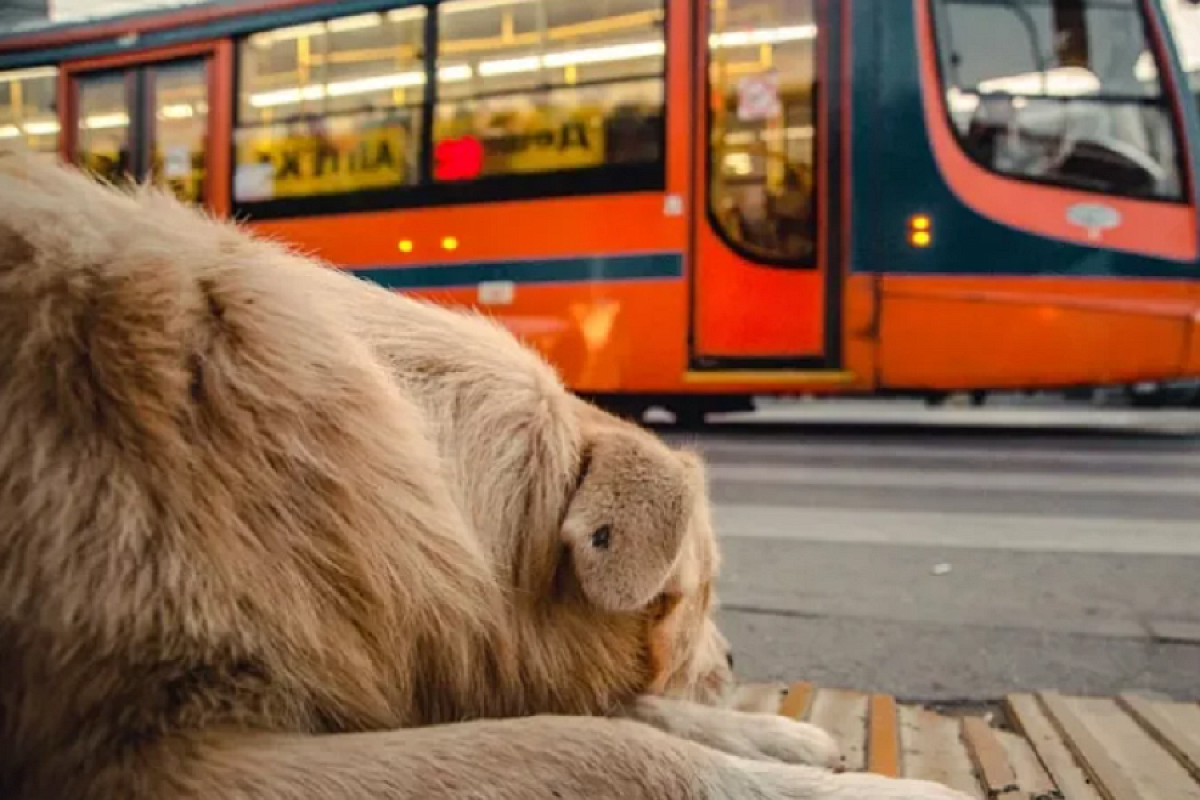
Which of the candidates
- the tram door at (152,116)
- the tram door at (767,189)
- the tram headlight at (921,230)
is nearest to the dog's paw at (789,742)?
the tram door at (767,189)

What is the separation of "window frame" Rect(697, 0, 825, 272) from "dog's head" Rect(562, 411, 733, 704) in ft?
20.2

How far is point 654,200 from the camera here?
7.81 m

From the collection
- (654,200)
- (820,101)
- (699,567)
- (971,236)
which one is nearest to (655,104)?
(654,200)

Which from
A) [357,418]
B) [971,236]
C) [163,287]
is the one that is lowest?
[357,418]

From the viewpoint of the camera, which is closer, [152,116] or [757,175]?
[757,175]

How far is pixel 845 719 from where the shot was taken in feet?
7.34

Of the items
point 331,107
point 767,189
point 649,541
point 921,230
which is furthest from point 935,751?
point 331,107

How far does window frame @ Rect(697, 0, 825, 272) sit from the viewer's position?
25.3 feet

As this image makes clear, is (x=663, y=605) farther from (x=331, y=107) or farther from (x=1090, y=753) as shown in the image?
(x=331, y=107)

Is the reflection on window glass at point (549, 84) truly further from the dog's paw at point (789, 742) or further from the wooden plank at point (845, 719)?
the dog's paw at point (789, 742)

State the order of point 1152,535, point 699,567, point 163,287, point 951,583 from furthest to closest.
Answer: point 1152,535 < point 951,583 < point 699,567 < point 163,287

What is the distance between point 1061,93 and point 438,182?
4401 millimetres

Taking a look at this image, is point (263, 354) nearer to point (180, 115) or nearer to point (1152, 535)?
point (1152, 535)

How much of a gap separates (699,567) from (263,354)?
0.79 m
